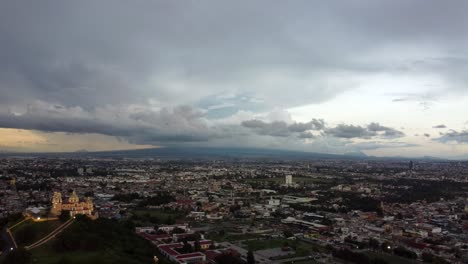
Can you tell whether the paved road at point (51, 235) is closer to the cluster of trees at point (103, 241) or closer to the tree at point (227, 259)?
the cluster of trees at point (103, 241)

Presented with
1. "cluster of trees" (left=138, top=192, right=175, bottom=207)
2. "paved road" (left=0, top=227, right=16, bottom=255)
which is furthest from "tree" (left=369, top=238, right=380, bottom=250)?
"cluster of trees" (left=138, top=192, right=175, bottom=207)

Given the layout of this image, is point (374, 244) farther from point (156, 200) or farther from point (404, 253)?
point (156, 200)

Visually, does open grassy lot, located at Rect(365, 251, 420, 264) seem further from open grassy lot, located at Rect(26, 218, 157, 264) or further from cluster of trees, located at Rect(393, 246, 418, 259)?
open grassy lot, located at Rect(26, 218, 157, 264)

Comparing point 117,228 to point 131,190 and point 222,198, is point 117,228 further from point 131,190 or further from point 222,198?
point 131,190

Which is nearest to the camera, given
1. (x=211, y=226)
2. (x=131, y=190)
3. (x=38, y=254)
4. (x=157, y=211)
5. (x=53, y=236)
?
(x=38, y=254)

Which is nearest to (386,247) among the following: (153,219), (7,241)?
(153,219)

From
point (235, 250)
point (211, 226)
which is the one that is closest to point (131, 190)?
point (211, 226)

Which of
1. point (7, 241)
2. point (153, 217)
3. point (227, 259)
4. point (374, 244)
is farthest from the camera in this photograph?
point (153, 217)

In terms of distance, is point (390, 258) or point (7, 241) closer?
point (7, 241)
